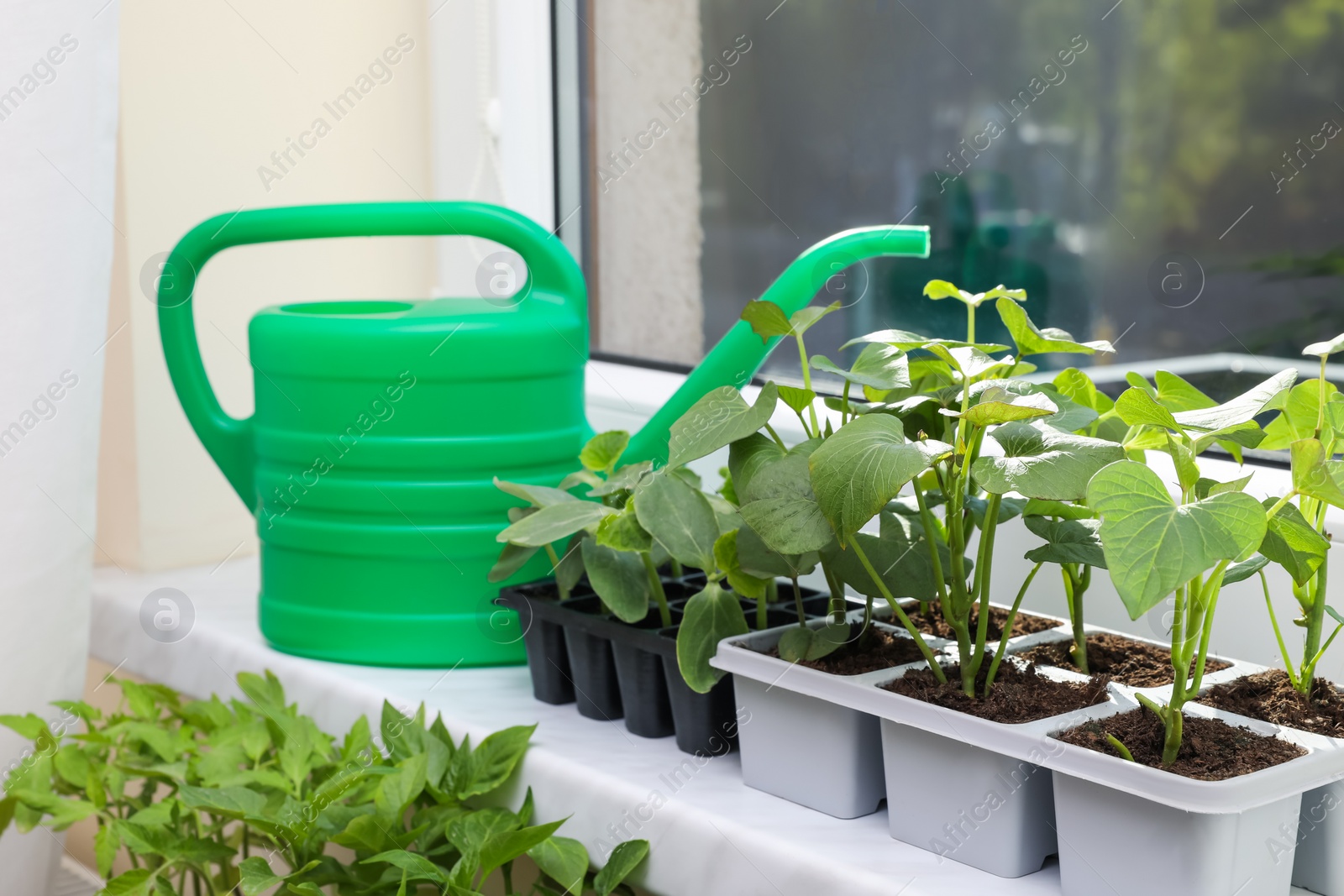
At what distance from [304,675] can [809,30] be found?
0.62 m

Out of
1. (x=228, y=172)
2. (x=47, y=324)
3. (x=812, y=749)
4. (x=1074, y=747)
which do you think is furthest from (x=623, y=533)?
(x=228, y=172)

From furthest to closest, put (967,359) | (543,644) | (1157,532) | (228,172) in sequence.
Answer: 1. (228,172)
2. (543,644)
3. (967,359)
4. (1157,532)

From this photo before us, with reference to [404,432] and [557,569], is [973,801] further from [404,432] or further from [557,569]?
[404,432]

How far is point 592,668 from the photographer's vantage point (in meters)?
0.64

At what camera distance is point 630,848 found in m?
0.53

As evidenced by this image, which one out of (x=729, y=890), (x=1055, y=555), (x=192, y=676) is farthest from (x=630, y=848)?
(x=192, y=676)

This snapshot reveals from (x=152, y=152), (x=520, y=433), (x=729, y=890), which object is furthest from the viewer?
(x=152, y=152)

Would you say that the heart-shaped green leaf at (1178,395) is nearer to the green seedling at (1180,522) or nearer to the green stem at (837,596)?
the green seedling at (1180,522)

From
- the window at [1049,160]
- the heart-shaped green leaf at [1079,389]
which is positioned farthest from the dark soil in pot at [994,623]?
the window at [1049,160]

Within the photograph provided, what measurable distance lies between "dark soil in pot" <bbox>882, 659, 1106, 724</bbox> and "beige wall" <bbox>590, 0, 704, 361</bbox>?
0.64 metres

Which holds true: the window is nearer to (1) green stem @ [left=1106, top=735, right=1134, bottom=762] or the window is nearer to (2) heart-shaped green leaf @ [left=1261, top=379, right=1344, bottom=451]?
(2) heart-shaped green leaf @ [left=1261, top=379, right=1344, bottom=451]

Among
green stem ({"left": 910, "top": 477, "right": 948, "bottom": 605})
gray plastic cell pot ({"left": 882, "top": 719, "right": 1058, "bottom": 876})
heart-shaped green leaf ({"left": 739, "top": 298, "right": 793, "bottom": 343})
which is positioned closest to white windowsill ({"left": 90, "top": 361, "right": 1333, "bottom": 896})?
gray plastic cell pot ({"left": 882, "top": 719, "right": 1058, "bottom": 876})

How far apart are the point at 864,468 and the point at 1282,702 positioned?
201mm

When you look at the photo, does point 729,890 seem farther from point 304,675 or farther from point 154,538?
point 154,538
